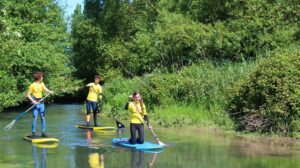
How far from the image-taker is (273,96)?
53.6ft

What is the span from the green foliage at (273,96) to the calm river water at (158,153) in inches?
44.0

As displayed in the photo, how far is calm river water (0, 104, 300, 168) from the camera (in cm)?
1154

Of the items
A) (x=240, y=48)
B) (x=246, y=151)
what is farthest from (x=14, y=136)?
(x=240, y=48)

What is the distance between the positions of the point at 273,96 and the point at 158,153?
17.2ft

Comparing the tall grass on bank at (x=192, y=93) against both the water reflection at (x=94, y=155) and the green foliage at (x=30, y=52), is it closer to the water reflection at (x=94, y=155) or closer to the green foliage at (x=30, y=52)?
the water reflection at (x=94, y=155)

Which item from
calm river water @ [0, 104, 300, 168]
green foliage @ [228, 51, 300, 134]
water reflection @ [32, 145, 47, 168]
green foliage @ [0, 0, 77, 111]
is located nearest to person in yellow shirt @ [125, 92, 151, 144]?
calm river water @ [0, 104, 300, 168]

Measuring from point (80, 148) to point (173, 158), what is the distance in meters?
3.05

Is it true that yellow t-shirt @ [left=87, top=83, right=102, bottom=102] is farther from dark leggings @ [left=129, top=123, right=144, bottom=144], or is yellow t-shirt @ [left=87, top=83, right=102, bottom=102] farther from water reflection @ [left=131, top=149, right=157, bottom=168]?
water reflection @ [left=131, top=149, right=157, bottom=168]

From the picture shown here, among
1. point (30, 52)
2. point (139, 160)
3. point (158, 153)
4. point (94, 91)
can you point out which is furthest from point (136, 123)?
point (30, 52)

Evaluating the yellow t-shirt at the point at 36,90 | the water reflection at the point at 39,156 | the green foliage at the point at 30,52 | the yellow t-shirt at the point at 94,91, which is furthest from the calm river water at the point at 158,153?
the green foliage at the point at 30,52

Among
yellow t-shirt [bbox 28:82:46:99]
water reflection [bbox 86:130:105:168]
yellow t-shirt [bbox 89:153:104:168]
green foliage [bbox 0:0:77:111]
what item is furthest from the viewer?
green foliage [bbox 0:0:77:111]

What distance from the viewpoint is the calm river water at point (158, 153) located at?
1154cm

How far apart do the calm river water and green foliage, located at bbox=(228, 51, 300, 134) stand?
3.67ft

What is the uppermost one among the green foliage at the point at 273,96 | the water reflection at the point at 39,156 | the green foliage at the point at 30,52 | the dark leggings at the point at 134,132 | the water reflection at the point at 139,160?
the green foliage at the point at 30,52
